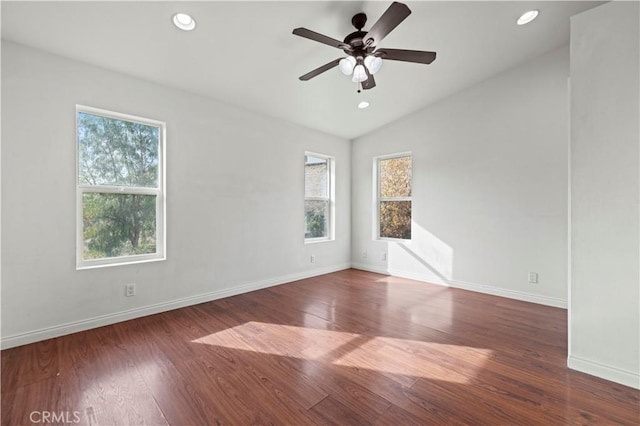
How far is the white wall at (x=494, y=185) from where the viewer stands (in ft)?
11.1

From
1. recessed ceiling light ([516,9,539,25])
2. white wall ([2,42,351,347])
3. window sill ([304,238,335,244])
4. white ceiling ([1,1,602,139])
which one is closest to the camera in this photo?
white ceiling ([1,1,602,139])

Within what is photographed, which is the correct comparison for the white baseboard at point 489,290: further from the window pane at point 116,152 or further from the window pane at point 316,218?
the window pane at point 116,152

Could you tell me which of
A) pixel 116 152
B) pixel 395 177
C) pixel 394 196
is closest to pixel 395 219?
pixel 394 196

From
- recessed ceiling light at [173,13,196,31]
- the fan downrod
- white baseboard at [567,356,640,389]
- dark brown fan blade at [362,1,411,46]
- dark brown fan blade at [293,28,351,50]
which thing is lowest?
white baseboard at [567,356,640,389]

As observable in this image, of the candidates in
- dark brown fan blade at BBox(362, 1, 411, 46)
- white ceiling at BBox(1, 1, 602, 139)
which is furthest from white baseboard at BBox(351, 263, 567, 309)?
dark brown fan blade at BBox(362, 1, 411, 46)

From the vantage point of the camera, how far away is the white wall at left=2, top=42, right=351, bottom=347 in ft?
7.75

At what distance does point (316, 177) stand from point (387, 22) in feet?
10.6

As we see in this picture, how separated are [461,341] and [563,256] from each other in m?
1.91

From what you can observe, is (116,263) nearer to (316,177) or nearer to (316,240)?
(316,240)

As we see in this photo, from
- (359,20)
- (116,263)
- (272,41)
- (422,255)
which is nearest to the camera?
(359,20)

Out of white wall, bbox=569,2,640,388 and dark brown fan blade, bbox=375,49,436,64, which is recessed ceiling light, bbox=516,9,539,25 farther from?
dark brown fan blade, bbox=375,49,436,64

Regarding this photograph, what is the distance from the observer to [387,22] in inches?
77.0

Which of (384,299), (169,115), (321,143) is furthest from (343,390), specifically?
(321,143)

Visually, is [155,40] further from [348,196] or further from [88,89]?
[348,196]
